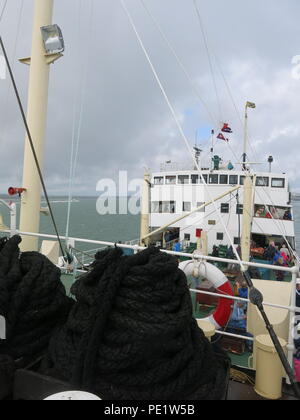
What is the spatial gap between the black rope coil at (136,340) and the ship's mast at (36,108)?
2.16 metres

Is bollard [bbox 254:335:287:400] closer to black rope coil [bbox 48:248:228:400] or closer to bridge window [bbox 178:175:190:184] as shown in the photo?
black rope coil [bbox 48:248:228:400]

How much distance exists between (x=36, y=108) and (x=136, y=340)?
127 inches

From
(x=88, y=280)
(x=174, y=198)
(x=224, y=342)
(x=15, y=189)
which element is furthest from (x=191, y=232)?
(x=88, y=280)

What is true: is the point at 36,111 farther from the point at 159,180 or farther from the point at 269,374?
the point at 159,180

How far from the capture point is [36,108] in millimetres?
3641

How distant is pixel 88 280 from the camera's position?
196cm

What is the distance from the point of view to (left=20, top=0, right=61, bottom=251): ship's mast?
11.8ft

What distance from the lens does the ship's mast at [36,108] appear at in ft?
11.8

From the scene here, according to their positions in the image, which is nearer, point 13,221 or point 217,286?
point 13,221

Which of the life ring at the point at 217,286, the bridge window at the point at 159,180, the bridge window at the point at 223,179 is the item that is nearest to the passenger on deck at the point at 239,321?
the life ring at the point at 217,286

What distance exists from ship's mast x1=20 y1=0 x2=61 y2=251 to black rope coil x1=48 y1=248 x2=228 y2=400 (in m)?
2.16

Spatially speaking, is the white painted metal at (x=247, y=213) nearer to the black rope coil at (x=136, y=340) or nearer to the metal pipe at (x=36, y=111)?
the metal pipe at (x=36, y=111)

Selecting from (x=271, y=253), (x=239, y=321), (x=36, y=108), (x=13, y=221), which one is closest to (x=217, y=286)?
(x=239, y=321)
